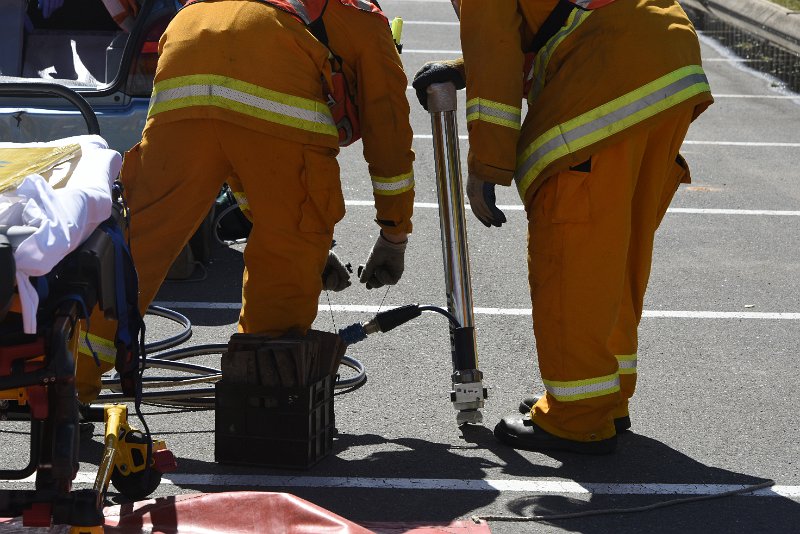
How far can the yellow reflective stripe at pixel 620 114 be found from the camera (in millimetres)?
4148

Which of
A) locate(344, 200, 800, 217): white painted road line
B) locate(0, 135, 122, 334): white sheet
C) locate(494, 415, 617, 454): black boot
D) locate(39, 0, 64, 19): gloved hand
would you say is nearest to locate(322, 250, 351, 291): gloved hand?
locate(494, 415, 617, 454): black boot

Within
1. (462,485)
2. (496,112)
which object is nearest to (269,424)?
(462,485)

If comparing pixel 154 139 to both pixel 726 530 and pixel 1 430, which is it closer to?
pixel 1 430

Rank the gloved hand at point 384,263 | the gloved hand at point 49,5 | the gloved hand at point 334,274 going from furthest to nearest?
the gloved hand at point 49,5, the gloved hand at point 334,274, the gloved hand at point 384,263

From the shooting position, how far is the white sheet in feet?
9.14

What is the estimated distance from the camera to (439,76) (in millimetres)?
4445

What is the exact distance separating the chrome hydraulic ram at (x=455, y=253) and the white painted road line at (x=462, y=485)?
0.42 metres

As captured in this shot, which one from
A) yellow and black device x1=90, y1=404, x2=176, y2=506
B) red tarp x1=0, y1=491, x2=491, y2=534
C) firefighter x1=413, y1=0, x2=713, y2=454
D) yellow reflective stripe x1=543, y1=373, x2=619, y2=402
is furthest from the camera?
yellow reflective stripe x1=543, y1=373, x2=619, y2=402

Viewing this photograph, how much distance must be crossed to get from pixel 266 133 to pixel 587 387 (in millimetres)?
1379

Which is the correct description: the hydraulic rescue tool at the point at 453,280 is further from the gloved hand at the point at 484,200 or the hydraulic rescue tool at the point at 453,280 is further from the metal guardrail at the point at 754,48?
the metal guardrail at the point at 754,48

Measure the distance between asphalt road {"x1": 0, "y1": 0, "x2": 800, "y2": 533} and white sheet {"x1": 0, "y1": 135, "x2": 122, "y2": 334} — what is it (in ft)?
3.60

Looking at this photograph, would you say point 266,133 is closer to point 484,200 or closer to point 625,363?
point 484,200

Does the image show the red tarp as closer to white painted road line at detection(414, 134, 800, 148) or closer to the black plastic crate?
the black plastic crate

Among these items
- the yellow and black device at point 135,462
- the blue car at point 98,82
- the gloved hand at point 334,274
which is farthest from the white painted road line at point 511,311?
the yellow and black device at point 135,462
